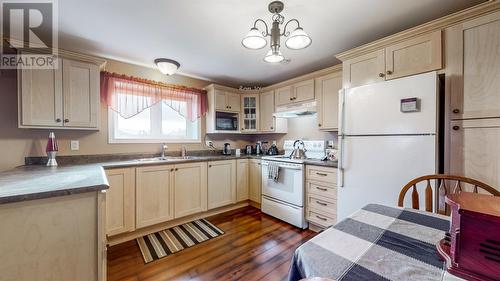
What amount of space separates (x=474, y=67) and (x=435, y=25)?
1.45ft

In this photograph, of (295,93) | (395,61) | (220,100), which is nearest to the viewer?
(395,61)

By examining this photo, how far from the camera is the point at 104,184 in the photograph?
1174 mm

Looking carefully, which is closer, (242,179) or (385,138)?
(385,138)

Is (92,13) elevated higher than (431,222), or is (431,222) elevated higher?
(92,13)

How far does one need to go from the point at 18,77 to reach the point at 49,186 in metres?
1.58

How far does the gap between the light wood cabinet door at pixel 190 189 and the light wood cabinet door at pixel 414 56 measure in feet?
7.97

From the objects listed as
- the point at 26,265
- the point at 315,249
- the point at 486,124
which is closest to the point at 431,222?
the point at 315,249

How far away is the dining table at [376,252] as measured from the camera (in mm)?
557

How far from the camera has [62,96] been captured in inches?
81.5

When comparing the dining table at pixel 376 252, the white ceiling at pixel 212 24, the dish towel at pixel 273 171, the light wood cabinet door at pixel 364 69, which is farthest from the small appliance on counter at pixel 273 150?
the dining table at pixel 376 252

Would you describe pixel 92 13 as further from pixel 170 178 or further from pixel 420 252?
pixel 420 252

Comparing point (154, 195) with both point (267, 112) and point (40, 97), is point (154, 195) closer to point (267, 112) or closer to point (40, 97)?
point (40, 97)

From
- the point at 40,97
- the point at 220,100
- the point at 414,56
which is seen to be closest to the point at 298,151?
the point at 220,100

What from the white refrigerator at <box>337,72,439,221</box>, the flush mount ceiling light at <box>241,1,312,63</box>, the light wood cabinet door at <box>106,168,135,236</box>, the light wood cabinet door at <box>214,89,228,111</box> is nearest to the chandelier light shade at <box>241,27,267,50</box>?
the flush mount ceiling light at <box>241,1,312,63</box>
